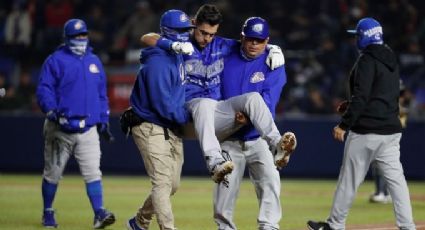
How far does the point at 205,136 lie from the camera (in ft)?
29.7

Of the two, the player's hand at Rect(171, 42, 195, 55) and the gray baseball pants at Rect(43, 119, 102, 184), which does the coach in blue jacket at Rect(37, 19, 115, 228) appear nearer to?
the gray baseball pants at Rect(43, 119, 102, 184)

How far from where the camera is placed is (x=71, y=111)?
12133mm

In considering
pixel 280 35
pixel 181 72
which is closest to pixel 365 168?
pixel 181 72

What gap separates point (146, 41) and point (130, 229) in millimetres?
2189

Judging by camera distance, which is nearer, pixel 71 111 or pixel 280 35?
pixel 71 111

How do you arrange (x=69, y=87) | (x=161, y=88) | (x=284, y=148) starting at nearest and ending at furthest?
(x=284, y=148) → (x=161, y=88) → (x=69, y=87)

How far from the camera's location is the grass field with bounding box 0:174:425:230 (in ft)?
41.3

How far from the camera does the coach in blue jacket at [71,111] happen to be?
12.1m

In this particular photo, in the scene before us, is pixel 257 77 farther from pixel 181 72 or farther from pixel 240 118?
pixel 181 72

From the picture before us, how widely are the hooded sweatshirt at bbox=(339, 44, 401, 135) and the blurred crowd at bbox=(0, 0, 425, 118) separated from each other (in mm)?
10497

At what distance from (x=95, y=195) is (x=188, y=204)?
392 cm

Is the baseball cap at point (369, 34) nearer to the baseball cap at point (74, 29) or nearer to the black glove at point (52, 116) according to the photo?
the baseball cap at point (74, 29)

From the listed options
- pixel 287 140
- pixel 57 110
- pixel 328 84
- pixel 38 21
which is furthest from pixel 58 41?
pixel 287 140

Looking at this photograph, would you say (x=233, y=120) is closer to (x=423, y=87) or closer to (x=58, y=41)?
(x=423, y=87)
